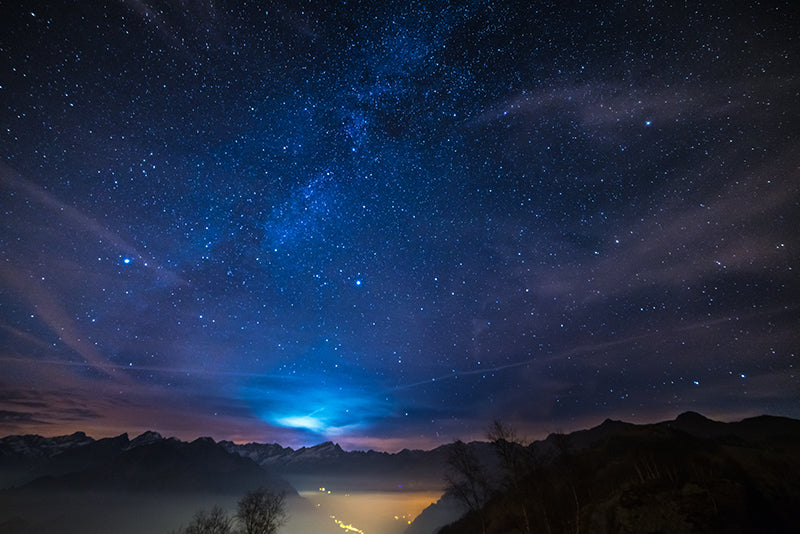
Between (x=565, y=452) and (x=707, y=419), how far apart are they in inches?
5402

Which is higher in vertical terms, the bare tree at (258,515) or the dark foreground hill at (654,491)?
the dark foreground hill at (654,491)

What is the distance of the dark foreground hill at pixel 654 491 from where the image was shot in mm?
26766

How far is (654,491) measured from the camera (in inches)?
1174

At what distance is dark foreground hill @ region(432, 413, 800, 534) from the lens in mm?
26766

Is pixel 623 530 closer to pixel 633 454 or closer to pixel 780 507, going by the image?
pixel 780 507

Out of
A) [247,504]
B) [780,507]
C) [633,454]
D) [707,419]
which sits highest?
[707,419]

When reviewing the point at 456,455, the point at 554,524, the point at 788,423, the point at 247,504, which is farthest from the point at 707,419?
the point at 247,504

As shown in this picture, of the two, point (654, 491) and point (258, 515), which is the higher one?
point (654, 491)

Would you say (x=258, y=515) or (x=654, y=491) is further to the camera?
(x=258, y=515)

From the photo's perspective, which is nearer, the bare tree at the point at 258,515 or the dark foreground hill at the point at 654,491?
the dark foreground hill at the point at 654,491

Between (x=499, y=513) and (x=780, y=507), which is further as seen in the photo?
(x=499, y=513)

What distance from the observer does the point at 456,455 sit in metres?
35.2

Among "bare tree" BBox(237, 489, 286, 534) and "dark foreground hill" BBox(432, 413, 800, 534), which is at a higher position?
"dark foreground hill" BBox(432, 413, 800, 534)

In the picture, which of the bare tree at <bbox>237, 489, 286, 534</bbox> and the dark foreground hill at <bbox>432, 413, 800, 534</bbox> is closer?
the dark foreground hill at <bbox>432, 413, 800, 534</bbox>
